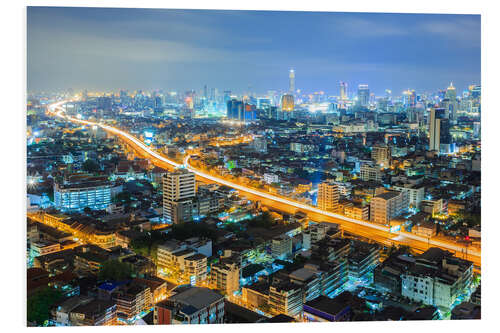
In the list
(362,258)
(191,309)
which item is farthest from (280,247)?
(191,309)

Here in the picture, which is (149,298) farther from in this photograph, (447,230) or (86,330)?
(447,230)

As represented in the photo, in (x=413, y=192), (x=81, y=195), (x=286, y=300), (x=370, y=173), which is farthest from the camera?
(x=370, y=173)

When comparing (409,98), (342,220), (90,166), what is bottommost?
(342,220)

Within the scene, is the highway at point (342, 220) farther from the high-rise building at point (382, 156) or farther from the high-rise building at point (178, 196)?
the high-rise building at point (382, 156)

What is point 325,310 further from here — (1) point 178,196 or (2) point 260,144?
(2) point 260,144

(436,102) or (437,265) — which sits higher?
(436,102)

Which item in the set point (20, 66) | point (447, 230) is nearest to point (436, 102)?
point (447, 230)

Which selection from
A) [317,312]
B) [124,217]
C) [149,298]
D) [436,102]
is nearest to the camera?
[317,312]
